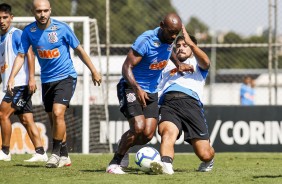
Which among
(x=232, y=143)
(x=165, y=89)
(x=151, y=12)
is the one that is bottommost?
(x=232, y=143)

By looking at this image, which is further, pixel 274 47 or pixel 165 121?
pixel 274 47

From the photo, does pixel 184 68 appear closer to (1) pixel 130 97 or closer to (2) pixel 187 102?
(2) pixel 187 102

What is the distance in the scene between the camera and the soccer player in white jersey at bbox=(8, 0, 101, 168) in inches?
459

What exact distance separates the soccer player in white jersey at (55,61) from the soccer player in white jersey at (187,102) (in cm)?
130

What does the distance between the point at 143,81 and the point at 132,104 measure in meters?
0.36

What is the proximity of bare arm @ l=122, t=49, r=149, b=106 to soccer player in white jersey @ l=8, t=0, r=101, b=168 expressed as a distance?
1291mm

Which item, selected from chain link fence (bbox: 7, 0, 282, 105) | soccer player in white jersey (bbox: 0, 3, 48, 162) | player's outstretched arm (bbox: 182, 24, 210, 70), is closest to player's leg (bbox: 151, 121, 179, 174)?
player's outstretched arm (bbox: 182, 24, 210, 70)

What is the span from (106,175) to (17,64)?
2767mm

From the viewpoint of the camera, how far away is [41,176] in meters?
10.2

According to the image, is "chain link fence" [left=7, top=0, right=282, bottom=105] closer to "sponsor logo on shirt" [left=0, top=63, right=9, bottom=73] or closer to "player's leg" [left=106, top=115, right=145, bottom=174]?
"sponsor logo on shirt" [left=0, top=63, right=9, bottom=73]

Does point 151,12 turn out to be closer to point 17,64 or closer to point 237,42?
point 237,42

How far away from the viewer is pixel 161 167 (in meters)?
10.2

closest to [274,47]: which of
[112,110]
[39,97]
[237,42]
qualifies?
[237,42]

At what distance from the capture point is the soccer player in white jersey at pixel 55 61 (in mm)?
11664
